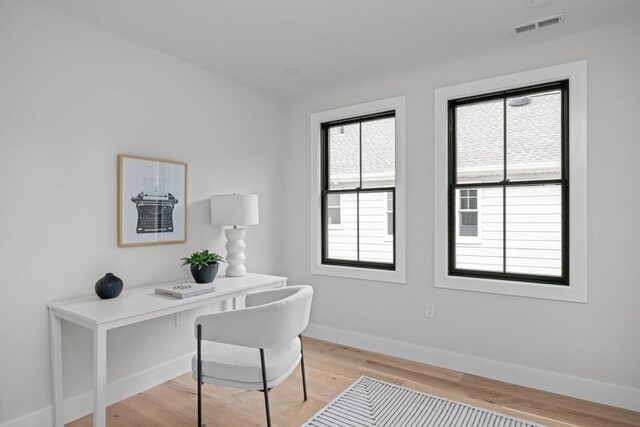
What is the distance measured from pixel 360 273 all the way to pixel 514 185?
59.9 inches

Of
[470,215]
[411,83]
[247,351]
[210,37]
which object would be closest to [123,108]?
[210,37]

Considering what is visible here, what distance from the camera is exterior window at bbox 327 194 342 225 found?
3.76 m

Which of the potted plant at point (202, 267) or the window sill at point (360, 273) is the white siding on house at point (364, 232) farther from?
the potted plant at point (202, 267)

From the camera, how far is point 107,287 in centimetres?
226

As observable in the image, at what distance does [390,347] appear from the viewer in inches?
131

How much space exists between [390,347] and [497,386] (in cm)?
91

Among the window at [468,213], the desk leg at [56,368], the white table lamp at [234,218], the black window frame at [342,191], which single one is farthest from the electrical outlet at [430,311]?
the desk leg at [56,368]

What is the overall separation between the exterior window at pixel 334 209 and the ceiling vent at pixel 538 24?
2.02 m

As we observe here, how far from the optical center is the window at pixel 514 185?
8.41 feet

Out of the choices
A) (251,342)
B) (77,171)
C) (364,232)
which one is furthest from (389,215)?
(77,171)

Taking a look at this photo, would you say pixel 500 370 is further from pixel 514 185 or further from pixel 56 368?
pixel 56 368

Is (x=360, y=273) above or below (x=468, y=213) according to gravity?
below

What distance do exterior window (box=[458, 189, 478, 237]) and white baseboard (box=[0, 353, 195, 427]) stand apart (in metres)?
2.50

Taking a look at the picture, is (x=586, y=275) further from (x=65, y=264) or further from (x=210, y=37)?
(x=65, y=264)
